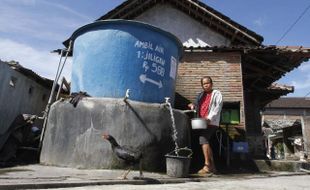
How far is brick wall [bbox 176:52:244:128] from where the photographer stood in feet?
37.7

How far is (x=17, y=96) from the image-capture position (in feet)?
34.7

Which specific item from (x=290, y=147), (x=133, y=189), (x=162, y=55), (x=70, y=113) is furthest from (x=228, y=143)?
(x=290, y=147)

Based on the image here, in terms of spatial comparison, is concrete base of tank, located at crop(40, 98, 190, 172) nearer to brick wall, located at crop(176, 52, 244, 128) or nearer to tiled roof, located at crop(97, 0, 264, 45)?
brick wall, located at crop(176, 52, 244, 128)

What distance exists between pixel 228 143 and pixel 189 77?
9.57 feet

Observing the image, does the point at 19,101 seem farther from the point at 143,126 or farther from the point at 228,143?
the point at 228,143

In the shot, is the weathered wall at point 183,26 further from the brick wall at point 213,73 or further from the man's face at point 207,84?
the man's face at point 207,84

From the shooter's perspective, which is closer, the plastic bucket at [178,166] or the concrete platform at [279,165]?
the plastic bucket at [178,166]

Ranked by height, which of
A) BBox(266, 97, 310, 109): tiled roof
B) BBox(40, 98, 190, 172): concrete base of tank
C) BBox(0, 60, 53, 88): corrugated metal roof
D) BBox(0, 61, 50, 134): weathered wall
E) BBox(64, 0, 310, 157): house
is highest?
BBox(266, 97, 310, 109): tiled roof

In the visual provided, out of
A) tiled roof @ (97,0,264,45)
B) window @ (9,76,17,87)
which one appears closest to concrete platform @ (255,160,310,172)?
tiled roof @ (97,0,264,45)

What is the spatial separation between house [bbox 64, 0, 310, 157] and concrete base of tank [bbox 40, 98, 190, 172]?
4.51 metres

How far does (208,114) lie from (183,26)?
697cm

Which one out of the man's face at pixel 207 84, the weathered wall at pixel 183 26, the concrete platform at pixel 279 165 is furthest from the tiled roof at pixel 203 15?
the man's face at pixel 207 84

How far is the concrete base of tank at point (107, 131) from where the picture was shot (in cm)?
672

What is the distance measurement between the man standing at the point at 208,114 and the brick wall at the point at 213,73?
3.33m
